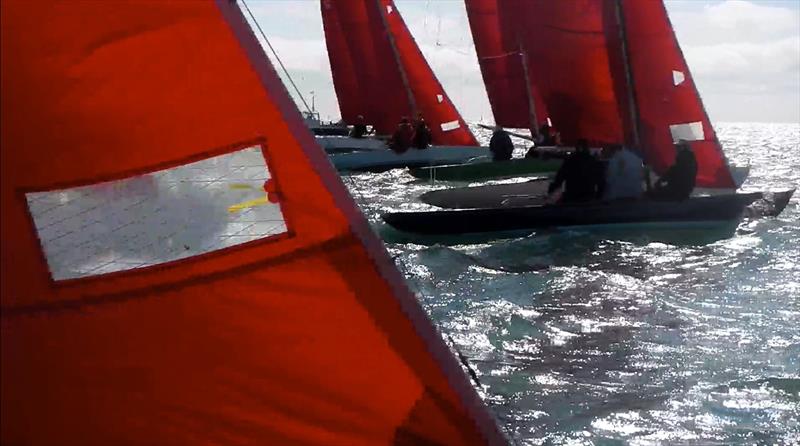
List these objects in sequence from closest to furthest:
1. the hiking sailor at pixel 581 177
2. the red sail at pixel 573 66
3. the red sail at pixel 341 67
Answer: the hiking sailor at pixel 581 177, the red sail at pixel 573 66, the red sail at pixel 341 67

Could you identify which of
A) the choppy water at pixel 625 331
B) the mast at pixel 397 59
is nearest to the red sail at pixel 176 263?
the choppy water at pixel 625 331

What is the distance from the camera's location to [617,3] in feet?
44.1

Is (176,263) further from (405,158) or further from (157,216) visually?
(405,158)

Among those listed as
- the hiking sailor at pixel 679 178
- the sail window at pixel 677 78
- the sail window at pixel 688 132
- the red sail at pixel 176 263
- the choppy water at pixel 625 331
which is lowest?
the choppy water at pixel 625 331

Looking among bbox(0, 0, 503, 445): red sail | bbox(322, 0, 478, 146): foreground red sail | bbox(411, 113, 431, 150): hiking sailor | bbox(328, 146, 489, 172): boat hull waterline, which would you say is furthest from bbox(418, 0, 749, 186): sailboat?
bbox(0, 0, 503, 445): red sail

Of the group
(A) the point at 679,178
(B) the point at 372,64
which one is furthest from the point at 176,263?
(B) the point at 372,64

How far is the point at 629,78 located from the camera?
13.3 metres

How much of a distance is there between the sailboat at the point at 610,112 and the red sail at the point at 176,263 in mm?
8947

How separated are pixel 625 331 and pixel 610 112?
6.88 meters

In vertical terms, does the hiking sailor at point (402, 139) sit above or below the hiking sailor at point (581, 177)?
above

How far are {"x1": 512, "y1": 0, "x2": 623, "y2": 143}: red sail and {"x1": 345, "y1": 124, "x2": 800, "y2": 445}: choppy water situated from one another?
9.03 feet

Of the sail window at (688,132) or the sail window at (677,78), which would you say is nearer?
the sail window at (688,132)

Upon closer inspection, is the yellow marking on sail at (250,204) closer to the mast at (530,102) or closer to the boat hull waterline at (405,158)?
the boat hull waterline at (405,158)

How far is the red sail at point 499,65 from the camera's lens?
906 inches
